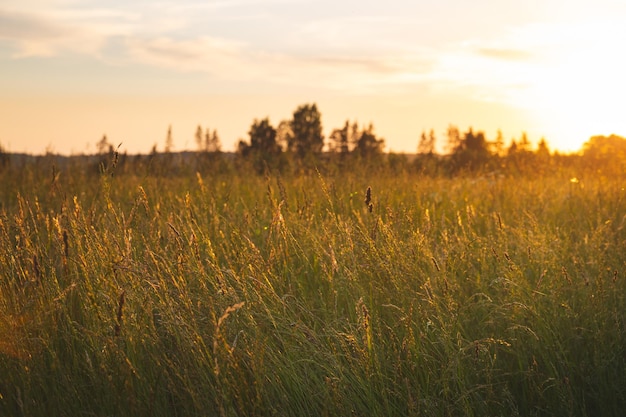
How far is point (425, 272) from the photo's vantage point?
3080mm

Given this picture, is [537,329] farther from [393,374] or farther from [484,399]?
[393,374]

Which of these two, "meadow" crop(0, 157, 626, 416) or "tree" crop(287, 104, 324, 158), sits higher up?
"tree" crop(287, 104, 324, 158)

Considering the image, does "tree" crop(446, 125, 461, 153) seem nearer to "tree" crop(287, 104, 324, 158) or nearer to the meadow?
"tree" crop(287, 104, 324, 158)

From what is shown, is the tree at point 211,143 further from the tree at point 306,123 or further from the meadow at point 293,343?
the tree at point 306,123

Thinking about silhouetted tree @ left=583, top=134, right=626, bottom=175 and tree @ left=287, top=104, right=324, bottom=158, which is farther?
tree @ left=287, top=104, right=324, bottom=158

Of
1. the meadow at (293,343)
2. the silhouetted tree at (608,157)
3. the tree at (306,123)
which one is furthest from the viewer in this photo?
the tree at (306,123)

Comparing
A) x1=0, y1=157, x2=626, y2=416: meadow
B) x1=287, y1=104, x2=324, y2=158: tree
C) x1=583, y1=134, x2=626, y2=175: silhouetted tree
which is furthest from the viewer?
x1=287, y1=104, x2=324, y2=158: tree

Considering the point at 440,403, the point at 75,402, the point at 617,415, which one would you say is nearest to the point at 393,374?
the point at 440,403

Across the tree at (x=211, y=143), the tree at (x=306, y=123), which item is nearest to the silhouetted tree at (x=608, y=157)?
the tree at (x=211, y=143)

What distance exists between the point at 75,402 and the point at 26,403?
0.58ft

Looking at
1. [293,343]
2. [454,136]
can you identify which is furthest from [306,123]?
[293,343]

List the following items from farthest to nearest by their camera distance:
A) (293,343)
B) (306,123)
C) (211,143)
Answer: (306,123), (211,143), (293,343)

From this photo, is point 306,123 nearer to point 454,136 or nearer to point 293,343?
point 454,136

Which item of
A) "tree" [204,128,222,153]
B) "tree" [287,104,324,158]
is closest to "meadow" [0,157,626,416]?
"tree" [204,128,222,153]
